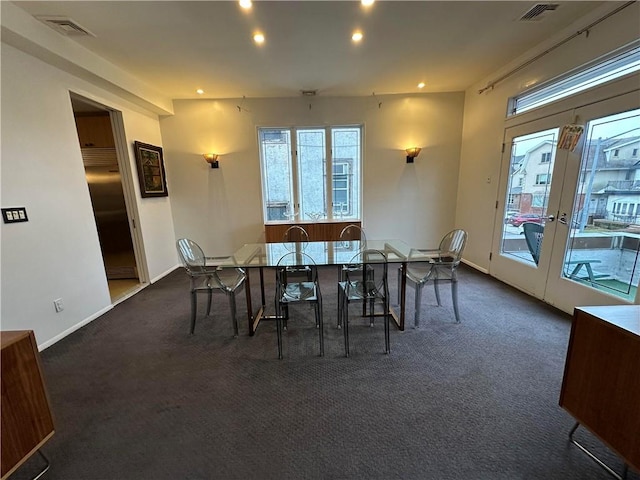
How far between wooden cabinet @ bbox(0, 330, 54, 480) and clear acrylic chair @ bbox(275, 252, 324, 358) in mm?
1355

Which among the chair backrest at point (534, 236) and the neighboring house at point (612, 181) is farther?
the chair backrest at point (534, 236)

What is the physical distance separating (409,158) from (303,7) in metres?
3.04

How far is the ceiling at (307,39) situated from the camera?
224 cm

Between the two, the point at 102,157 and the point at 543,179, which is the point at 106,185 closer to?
the point at 102,157

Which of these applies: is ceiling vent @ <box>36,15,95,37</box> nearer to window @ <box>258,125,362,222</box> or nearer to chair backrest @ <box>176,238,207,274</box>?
chair backrest @ <box>176,238,207,274</box>

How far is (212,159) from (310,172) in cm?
172

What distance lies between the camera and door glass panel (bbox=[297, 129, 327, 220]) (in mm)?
4672

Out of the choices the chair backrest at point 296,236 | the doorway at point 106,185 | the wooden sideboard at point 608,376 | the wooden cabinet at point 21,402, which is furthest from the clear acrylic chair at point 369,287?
the doorway at point 106,185

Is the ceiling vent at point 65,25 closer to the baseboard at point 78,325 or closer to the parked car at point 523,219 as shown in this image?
the baseboard at point 78,325

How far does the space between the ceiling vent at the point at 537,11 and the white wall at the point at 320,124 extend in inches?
80.9

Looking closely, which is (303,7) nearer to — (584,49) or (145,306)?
(584,49)

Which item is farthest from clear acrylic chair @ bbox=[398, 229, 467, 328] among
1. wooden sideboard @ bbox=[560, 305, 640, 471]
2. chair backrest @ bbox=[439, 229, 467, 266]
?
wooden sideboard @ bbox=[560, 305, 640, 471]

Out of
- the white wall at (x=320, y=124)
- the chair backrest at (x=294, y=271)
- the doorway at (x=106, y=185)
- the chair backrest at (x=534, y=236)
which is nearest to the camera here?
the chair backrest at (x=294, y=271)

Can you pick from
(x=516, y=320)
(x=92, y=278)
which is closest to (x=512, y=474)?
(x=516, y=320)
